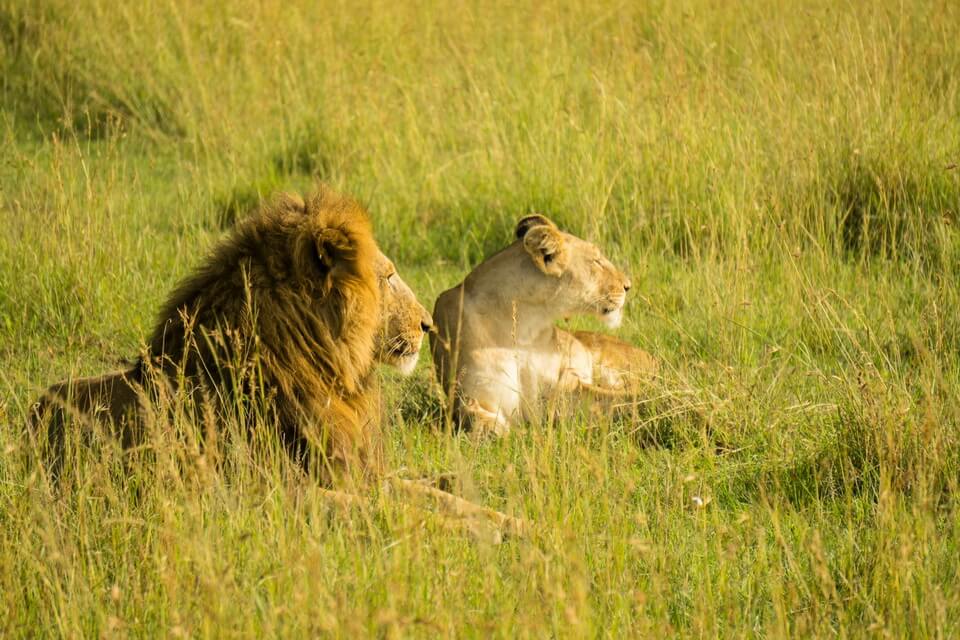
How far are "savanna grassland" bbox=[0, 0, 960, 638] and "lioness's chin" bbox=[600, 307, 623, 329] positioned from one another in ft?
0.46

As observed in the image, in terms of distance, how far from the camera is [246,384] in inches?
144

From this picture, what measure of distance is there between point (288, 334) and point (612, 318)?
2.16 m

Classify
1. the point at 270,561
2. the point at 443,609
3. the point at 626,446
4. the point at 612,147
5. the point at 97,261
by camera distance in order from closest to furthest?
1. the point at 443,609
2. the point at 270,561
3. the point at 626,446
4. the point at 97,261
5. the point at 612,147

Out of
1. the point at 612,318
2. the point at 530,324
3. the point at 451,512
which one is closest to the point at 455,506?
the point at 451,512

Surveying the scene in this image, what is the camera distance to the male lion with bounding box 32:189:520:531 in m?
3.59

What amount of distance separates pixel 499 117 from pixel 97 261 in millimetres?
3008

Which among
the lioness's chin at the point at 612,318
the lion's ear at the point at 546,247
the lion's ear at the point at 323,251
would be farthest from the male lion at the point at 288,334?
the lioness's chin at the point at 612,318

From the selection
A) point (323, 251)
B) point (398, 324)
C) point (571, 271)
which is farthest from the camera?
point (571, 271)

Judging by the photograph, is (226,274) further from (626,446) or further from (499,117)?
(499,117)

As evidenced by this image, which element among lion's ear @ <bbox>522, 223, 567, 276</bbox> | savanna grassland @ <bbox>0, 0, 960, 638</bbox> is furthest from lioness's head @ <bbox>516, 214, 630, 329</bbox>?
savanna grassland @ <bbox>0, 0, 960, 638</bbox>

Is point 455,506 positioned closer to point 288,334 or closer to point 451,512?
point 451,512

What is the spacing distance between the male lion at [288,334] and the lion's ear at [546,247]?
145 cm

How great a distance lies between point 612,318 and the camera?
550 centimetres

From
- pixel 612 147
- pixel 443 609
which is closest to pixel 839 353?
pixel 612 147
